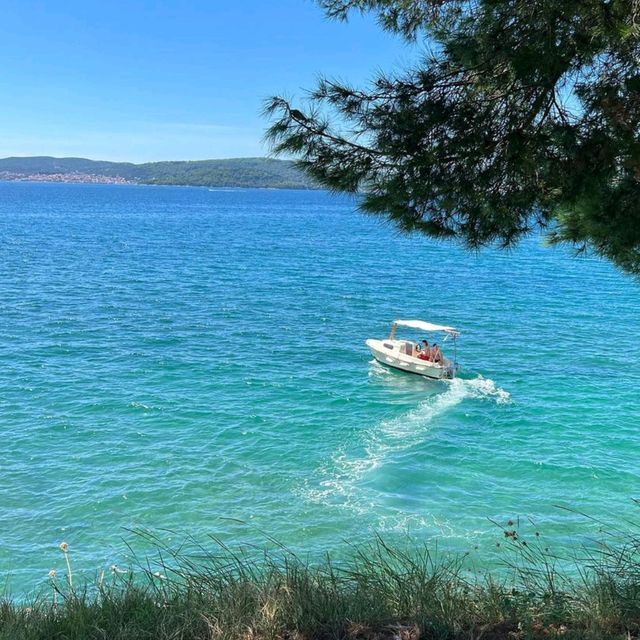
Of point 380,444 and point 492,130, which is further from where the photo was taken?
point 380,444

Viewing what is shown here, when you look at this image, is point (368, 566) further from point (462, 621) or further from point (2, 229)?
point (2, 229)

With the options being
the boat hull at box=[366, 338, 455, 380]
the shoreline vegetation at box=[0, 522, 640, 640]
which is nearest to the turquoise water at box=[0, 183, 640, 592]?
the boat hull at box=[366, 338, 455, 380]

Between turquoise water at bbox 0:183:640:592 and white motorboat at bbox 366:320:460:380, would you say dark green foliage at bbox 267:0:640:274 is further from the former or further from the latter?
white motorboat at bbox 366:320:460:380

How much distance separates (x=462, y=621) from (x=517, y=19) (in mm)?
4830

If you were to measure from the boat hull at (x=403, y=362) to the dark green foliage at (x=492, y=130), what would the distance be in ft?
56.9

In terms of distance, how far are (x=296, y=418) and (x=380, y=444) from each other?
3.08 meters

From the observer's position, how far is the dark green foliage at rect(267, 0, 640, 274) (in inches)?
210

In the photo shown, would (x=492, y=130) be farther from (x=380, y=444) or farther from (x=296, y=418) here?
(x=296, y=418)

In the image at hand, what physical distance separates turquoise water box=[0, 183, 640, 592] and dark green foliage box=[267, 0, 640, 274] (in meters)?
0.58

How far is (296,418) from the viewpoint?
19703 mm

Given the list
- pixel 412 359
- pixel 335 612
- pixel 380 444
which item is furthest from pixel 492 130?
pixel 412 359

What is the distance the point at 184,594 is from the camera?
4.96 metres

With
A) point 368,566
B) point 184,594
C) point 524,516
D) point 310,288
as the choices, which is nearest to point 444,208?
point 368,566

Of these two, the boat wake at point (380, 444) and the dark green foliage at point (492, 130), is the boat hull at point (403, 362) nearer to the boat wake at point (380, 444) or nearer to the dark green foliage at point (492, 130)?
the boat wake at point (380, 444)
